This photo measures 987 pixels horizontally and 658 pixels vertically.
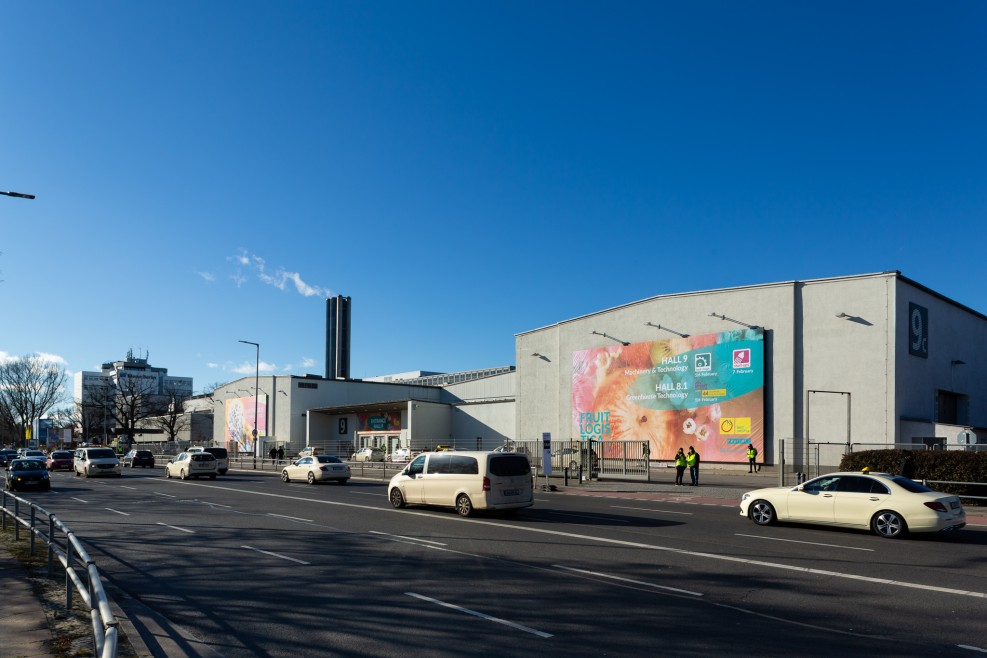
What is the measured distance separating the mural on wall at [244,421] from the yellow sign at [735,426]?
50.8 metres

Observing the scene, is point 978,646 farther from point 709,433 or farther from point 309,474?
point 709,433

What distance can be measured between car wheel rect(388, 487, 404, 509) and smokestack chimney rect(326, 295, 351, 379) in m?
74.3

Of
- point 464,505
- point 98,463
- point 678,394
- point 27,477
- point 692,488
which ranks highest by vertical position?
point 678,394

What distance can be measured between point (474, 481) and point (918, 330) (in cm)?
2925

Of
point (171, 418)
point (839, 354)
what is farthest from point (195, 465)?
point (171, 418)

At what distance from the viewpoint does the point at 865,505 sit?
53.6 ft

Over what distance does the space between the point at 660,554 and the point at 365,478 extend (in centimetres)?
3110

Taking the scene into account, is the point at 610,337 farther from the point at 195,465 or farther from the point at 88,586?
the point at 88,586

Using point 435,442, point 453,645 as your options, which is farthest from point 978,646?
point 435,442

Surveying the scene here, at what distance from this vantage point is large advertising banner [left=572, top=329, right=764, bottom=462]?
41.2m

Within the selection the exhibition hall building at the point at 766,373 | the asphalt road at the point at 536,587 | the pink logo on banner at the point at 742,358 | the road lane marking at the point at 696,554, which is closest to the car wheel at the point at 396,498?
the road lane marking at the point at 696,554

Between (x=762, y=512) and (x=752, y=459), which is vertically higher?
(x=762, y=512)

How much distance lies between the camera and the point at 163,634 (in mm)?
8242

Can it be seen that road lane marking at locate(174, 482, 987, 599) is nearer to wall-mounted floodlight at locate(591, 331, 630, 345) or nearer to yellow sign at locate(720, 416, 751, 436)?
yellow sign at locate(720, 416, 751, 436)
